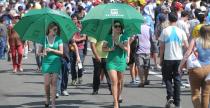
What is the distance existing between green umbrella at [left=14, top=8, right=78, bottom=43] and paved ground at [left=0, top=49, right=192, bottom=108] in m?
1.46

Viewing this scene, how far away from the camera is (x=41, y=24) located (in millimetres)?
13148

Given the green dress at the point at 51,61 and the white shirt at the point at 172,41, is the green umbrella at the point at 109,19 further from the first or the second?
the green dress at the point at 51,61

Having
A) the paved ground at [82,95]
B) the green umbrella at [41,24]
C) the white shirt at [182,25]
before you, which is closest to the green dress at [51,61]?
the green umbrella at [41,24]

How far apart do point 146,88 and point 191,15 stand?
8.18 ft

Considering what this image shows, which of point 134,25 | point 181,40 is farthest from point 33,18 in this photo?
point 181,40

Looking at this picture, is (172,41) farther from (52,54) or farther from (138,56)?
(138,56)

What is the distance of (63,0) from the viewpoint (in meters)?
37.7

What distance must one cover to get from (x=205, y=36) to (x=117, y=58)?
2236mm

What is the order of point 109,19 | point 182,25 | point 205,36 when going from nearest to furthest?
point 205,36, point 109,19, point 182,25

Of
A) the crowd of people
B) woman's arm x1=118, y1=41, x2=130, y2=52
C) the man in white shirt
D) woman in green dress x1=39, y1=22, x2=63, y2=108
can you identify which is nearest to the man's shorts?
the crowd of people

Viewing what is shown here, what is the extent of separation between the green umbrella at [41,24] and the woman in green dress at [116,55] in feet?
2.31

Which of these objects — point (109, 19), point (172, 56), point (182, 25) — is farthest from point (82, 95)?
point (182, 25)

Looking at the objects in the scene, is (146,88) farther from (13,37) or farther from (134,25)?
(13,37)

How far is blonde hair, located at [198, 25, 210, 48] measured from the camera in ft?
37.2
